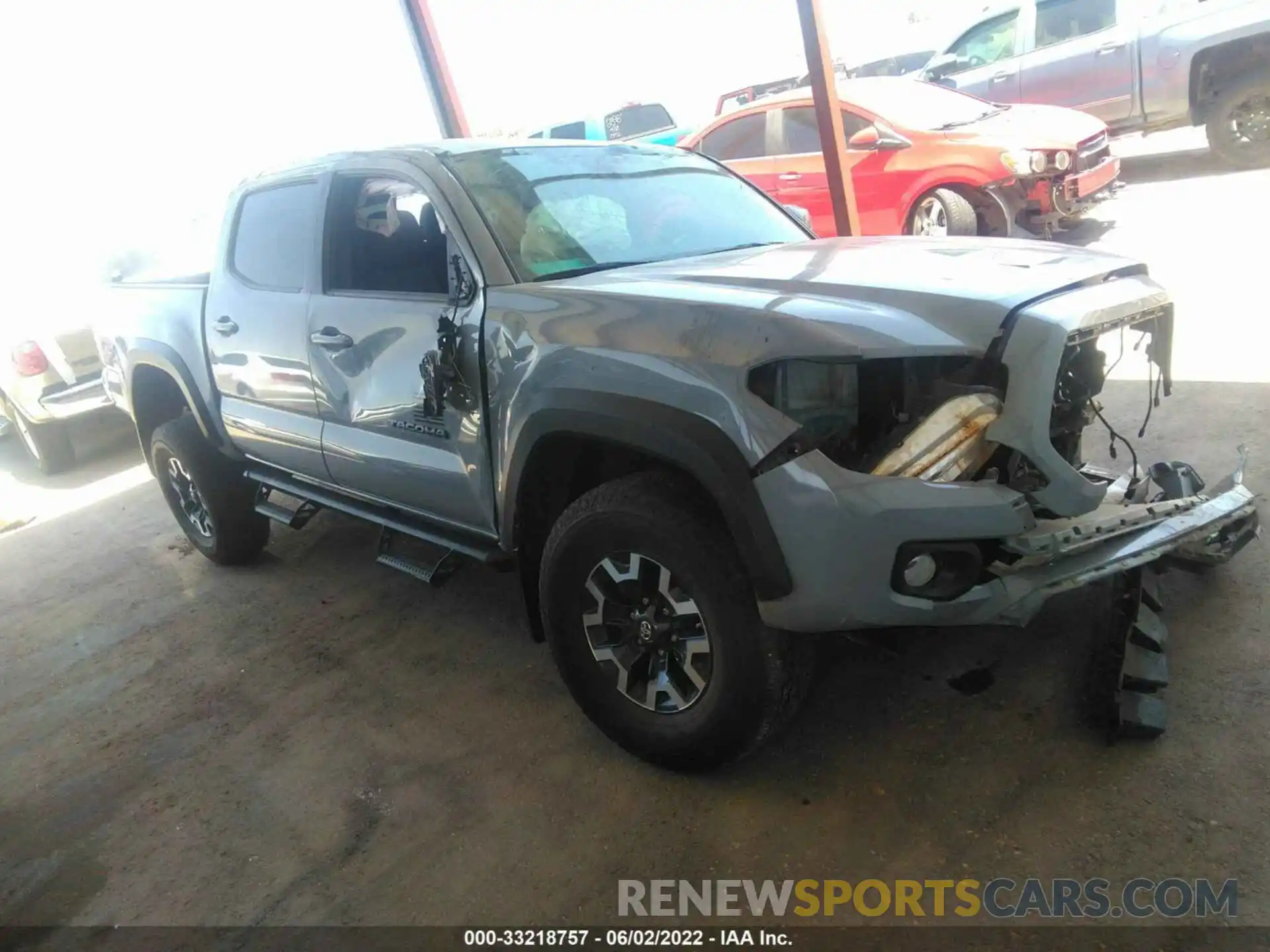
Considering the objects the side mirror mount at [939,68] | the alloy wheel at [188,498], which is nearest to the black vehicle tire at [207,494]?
the alloy wheel at [188,498]

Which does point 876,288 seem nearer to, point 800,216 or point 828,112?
point 800,216

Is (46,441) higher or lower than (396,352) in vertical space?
lower

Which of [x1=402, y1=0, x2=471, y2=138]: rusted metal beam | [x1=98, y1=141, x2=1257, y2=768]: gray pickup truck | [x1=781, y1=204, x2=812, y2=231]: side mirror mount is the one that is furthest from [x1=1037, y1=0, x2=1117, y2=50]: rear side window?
[x1=98, y1=141, x2=1257, y2=768]: gray pickup truck

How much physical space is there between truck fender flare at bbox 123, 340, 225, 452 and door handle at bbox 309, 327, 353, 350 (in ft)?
4.11

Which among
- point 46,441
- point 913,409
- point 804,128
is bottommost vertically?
point 46,441

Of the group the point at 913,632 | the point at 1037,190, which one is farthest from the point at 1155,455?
the point at 1037,190

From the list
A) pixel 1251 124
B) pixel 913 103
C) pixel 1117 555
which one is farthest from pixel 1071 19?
pixel 1117 555

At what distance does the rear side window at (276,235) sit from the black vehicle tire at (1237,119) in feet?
26.8

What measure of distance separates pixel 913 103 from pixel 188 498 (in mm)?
6293

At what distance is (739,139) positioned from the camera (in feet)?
25.7

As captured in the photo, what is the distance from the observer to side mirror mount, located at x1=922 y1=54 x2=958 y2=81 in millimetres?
9258

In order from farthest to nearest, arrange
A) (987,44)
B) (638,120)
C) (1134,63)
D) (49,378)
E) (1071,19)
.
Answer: (638,120)
(987,44)
(1071,19)
(1134,63)
(49,378)

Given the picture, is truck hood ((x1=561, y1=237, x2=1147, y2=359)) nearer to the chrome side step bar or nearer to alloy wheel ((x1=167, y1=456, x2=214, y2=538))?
the chrome side step bar

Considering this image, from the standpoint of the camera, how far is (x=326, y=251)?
337cm
